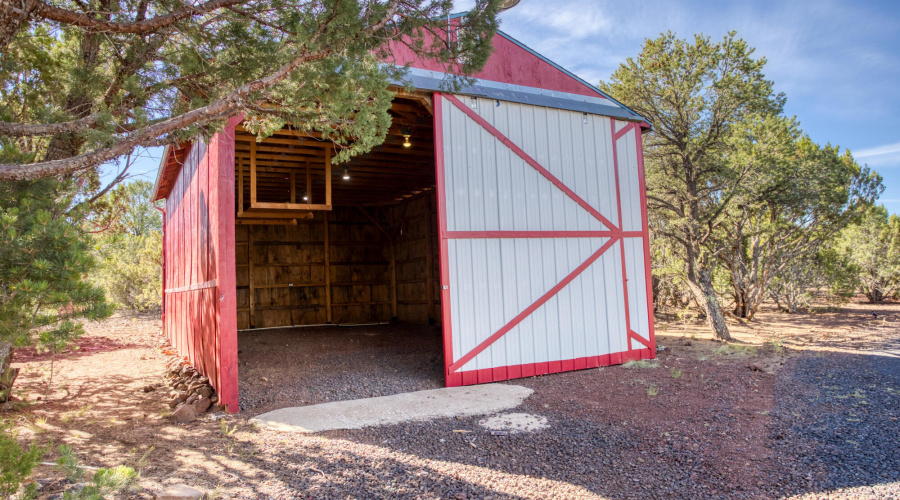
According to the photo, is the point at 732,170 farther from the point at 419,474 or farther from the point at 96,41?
the point at 96,41

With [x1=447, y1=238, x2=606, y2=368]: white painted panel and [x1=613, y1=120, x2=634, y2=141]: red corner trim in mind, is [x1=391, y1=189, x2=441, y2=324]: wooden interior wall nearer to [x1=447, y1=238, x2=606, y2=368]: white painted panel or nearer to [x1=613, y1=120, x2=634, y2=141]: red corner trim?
[x1=447, y1=238, x2=606, y2=368]: white painted panel

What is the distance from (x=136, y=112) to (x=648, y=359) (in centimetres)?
656

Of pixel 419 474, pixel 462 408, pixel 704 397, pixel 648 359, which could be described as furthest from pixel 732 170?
pixel 419 474

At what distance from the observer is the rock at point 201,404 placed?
472 cm

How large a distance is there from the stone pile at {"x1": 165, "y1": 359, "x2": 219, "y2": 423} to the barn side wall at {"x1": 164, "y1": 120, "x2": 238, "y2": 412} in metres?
0.11

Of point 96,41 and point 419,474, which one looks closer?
point 419,474

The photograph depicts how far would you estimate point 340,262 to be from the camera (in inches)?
515

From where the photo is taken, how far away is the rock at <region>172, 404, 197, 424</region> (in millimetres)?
4488

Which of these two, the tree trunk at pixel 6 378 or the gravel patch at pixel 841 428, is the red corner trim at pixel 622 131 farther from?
the tree trunk at pixel 6 378

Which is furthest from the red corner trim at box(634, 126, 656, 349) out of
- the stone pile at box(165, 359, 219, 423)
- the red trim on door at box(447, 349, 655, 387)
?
the stone pile at box(165, 359, 219, 423)

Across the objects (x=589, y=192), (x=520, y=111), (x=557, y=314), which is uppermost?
(x=520, y=111)

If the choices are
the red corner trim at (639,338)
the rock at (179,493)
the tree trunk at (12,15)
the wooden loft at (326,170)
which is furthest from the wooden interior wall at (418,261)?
the tree trunk at (12,15)

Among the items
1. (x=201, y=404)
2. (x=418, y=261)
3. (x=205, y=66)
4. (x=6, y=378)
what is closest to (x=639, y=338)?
(x=201, y=404)

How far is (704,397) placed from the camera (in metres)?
4.79
